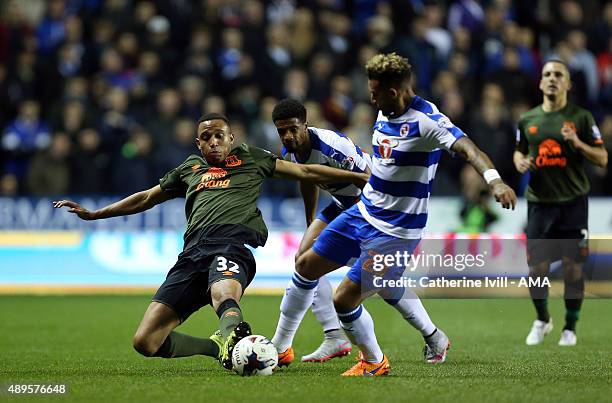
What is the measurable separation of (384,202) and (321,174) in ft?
1.83

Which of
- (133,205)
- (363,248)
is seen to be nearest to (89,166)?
(133,205)

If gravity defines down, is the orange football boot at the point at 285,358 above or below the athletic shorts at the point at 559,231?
below

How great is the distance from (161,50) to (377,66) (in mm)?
11341

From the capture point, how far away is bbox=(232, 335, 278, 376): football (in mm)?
Answer: 7348

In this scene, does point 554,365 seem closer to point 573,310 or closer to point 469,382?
point 469,382

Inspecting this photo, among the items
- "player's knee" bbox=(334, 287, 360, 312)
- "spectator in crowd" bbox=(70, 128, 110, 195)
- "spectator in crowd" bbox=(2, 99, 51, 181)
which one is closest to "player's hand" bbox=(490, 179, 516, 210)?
"player's knee" bbox=(334, 287, 360, 312)

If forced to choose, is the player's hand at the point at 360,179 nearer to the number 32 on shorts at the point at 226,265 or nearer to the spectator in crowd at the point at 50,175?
the number 32 on shorts at the point at 226,265

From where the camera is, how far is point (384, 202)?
25.7 feet

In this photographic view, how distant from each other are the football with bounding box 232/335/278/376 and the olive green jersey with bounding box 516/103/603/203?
401 centimetres

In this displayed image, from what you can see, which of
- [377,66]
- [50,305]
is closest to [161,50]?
[50,305]

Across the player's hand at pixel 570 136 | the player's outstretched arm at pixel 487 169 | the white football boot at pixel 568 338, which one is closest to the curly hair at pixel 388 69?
the player's outstretched arm at pixel 487 169

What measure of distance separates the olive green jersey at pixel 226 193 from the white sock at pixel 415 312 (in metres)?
1.23

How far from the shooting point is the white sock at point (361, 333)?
784 cm

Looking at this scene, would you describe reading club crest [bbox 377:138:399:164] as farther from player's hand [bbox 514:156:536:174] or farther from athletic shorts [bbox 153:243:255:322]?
player's hand [bbox 514:156:536:174]
